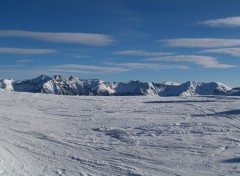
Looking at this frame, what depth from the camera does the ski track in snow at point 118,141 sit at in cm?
1370

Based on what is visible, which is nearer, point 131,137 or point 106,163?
point 106,163

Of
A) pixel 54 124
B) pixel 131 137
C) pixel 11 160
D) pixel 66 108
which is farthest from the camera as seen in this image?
pixel 66 108

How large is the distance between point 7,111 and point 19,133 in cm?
632

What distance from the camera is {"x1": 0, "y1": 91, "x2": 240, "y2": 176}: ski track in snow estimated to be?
13.7 m

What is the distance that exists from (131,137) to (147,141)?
43.0 inches

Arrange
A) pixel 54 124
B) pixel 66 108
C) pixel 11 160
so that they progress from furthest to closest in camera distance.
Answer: pixel 66 108
pixel 54 124
pixel 11 160

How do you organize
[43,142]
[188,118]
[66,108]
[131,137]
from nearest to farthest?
[43,142] → [131,137] → [188,118] → [66,108]

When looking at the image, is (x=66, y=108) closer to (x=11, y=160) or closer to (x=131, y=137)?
(x=131, y=137)

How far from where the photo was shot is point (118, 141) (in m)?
17.8

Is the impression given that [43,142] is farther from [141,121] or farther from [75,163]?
[141,121]

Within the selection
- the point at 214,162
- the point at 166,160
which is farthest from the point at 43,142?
the point at 214,162

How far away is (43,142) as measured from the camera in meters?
17.3

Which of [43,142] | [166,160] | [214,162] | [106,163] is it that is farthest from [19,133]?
[214,162]

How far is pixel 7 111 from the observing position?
979 inches
